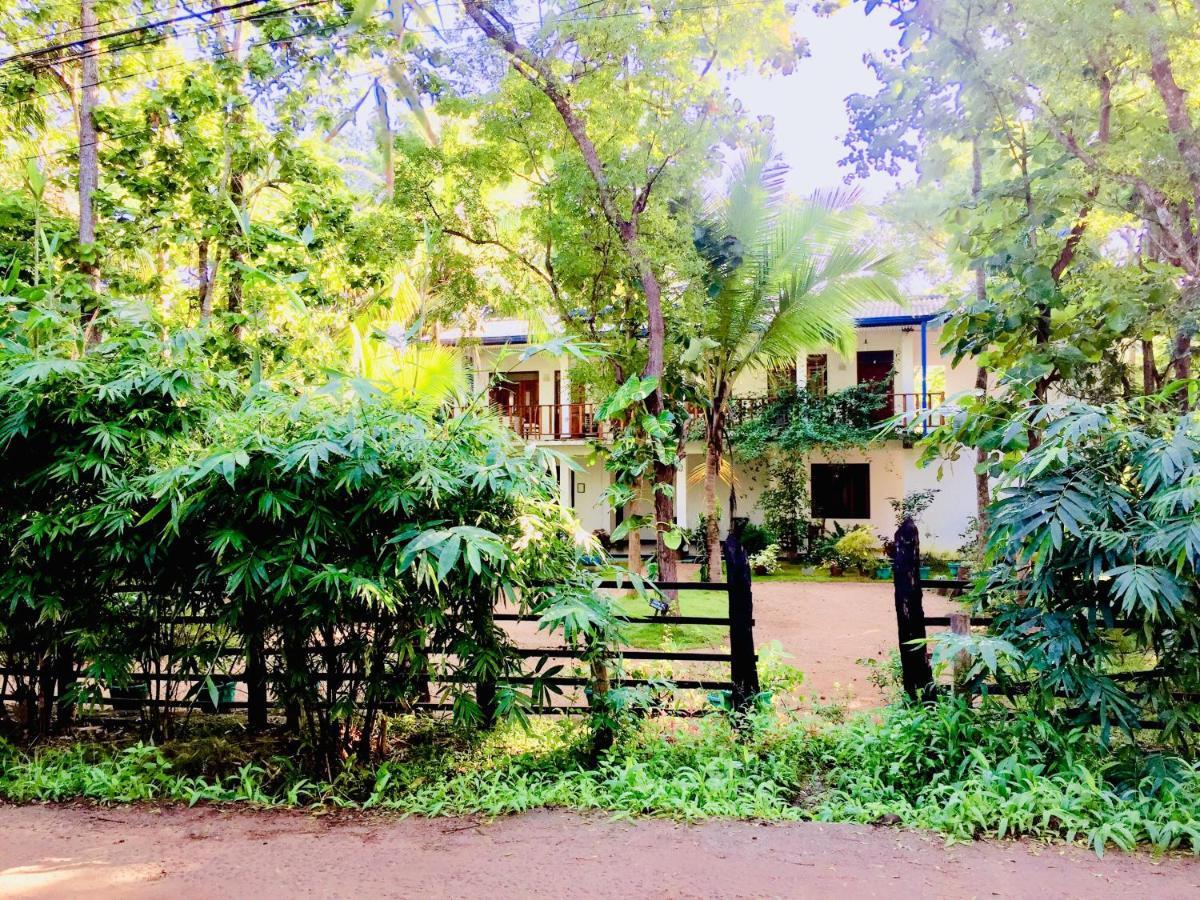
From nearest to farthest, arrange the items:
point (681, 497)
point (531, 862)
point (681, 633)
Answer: point (531, 862) → point (681, 633) → point (681, 497)

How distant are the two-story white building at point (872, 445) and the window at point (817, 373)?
0.02 meters

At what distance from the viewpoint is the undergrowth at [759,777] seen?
3.49 metres

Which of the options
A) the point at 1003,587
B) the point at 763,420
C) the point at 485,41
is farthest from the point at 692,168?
the point at 763,420

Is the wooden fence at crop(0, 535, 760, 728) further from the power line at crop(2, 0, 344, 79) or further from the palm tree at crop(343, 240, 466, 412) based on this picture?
the power line at crop(2, 0, 344, 79)

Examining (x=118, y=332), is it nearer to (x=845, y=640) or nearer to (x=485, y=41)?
(x=485, y=41)

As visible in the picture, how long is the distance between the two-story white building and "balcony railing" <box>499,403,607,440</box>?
2cm

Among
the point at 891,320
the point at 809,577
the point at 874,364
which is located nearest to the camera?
the point at 809,577

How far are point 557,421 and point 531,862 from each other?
591 inches

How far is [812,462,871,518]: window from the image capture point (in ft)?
58.3

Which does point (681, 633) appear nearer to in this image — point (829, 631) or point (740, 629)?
point (829, 631)

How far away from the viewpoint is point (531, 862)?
330cm

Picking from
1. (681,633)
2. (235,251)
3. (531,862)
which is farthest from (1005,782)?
(235,251)

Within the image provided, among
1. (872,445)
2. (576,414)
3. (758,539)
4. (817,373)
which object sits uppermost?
(817,373)

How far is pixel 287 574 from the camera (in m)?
3.67
